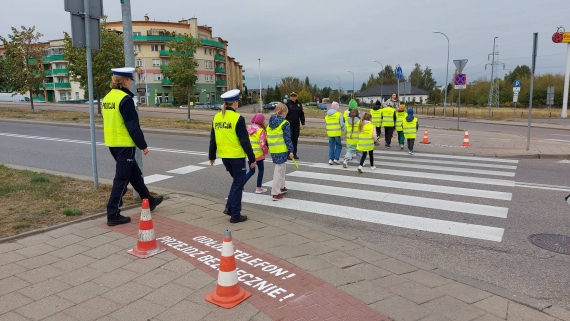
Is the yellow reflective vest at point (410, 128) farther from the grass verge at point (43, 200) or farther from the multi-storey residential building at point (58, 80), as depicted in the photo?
the multi-storey residential building at point (58, 80)

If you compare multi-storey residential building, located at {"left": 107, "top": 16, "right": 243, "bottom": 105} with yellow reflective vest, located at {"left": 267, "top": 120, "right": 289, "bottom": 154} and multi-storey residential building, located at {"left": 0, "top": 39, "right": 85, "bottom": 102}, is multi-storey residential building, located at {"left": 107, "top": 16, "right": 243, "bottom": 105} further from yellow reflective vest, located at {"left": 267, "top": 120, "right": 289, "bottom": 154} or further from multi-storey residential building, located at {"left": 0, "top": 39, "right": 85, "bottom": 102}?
yellow reflective vest, located at {"left": 267, "top": 120, "right": 289, "bottom": 154}

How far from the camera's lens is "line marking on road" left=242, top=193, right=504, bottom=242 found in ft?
18.4

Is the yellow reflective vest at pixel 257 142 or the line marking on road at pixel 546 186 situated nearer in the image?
the yellow reflective vest at pixel 257 142

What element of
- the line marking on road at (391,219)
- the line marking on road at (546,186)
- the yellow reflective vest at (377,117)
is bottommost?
the line marking on road at (391,219)

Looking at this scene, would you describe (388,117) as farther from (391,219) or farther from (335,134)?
(391,219)

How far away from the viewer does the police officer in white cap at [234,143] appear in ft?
18.3

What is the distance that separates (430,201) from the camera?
7199 millimetres

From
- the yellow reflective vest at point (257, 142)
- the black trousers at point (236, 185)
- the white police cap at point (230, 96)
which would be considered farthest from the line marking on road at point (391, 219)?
the white police cap at point (230, 96)

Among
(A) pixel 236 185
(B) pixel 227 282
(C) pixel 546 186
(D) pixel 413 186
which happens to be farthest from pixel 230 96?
(C) pixel 546 186

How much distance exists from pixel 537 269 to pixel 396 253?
151 cm

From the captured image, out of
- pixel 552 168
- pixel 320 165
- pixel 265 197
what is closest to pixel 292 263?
pixel 265 197

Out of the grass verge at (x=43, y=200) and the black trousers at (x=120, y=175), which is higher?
the black trousers at (x=120, y=175)

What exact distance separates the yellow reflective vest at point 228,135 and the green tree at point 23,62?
1109 inches

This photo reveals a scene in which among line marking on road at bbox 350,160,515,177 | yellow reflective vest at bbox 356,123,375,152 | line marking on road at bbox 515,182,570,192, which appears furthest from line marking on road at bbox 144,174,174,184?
line marking on road at bbox 515,182,570,192
